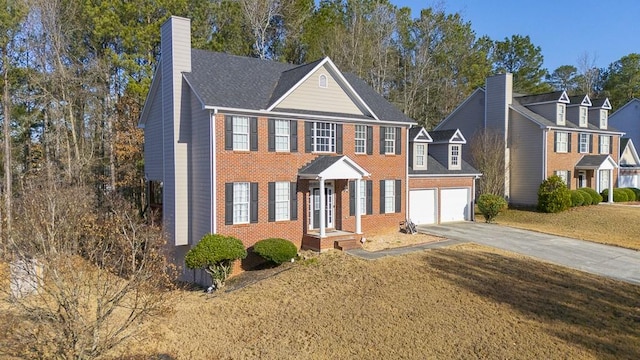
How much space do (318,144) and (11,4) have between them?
59.9ft

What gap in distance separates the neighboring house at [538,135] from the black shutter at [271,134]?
66.9 feet

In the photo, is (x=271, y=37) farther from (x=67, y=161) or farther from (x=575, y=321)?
(x=575, y=321)

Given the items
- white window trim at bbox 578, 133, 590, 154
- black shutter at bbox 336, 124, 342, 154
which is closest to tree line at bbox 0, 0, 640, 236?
black shutter at bbox 336, 124, 342, 154

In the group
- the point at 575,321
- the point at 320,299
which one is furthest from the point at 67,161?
the point at 575,321

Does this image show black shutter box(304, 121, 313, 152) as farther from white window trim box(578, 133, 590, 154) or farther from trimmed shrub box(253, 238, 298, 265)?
white window trim box(578, 133, 590, 154)

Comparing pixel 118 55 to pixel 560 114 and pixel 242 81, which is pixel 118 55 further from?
pixel 560 114

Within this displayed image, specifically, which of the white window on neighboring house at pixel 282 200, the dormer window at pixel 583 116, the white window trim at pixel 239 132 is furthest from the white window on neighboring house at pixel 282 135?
the dormer window at pixel 583 116

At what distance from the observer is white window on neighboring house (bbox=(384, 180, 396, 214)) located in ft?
74.0

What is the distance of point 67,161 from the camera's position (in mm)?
28078

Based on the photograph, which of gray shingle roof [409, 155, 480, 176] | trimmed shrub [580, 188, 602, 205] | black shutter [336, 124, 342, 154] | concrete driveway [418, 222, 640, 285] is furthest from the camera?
trimmed shrub [580, 188, 602, 205]

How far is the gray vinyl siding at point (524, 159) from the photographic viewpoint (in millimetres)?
32281

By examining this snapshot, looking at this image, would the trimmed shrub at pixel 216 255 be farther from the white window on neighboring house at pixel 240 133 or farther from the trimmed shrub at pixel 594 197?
the trimmed shrub at pixel 594 197

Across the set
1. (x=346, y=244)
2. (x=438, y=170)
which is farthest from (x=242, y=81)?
(x=438, y=170)

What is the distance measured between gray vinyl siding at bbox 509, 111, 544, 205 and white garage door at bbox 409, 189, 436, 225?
10.9m
